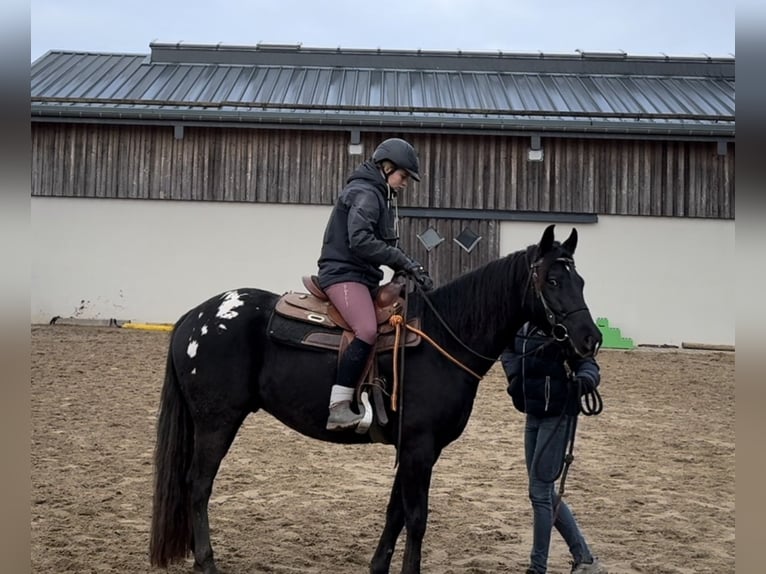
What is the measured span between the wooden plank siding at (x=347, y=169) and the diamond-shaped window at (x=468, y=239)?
0.54m

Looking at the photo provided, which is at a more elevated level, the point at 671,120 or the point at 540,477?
the point at 671,120

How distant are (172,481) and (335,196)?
11270 mm

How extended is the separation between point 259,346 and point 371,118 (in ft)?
37.4

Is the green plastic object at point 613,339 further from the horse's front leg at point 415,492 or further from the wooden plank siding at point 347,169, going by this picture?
the horse's front leg at point 415,492

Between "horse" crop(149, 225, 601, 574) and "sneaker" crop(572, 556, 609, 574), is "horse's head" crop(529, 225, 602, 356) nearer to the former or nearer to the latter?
"horse" crop(149, 225, 601, 574)

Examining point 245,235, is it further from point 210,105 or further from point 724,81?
point 724,81

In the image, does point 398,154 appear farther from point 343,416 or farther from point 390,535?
point 390,535

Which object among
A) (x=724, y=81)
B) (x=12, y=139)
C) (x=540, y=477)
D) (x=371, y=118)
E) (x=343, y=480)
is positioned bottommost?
(x=343, y=480)

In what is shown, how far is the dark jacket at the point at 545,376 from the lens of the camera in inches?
155

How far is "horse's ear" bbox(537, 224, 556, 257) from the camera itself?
12.0 ft

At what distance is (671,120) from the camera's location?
15297 millimetres

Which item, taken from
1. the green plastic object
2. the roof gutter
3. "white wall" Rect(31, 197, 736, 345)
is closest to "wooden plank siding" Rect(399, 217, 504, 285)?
"white wall" Rect(31, 197, 736, 345)

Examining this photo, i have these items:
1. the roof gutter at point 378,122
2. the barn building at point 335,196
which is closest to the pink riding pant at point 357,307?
the barn building at point 335,196

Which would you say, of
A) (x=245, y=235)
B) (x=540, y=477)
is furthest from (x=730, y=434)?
(x=245, y=235)
